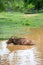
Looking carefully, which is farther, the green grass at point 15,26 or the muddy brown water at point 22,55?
the green grass at point 15,26

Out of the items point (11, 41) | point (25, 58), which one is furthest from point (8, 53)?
point (11, 41)

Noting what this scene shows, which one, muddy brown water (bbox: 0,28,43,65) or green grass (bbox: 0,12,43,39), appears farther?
green grass (bbox: 0,12,43,39)

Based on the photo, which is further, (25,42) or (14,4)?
(14,4)

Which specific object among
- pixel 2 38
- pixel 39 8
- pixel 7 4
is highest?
pixel 7 4

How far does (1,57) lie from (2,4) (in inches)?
260

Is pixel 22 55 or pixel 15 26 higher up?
pixel 22 55

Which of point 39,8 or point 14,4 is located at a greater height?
point 14,4

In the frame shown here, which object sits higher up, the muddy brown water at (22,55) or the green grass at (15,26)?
the muddy brown water at (22,55)

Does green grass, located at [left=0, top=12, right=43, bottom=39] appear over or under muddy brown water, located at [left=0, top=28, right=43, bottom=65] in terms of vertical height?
under

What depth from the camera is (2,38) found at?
60.1 ft

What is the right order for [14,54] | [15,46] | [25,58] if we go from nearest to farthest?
[25,58] → [14,54] → [15,46]

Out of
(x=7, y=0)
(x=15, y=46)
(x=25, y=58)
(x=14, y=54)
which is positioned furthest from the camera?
(x=7, y=0)

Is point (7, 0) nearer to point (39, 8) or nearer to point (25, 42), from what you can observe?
point (25, 42)

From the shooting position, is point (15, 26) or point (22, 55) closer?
point (22, 55)
